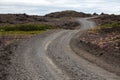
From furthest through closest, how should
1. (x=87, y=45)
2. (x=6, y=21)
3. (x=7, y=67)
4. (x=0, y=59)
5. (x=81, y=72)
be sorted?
(x=6, y=21)
(x=87, y=45)
(x=0, y=59)
(x=7, y=67)
(x=81, y=72)

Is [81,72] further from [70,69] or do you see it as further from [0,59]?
[0,59]

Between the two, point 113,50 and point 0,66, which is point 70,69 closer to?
point 0,66

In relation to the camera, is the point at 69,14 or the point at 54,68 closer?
the point at 54,68

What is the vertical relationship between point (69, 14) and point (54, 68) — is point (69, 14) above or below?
above

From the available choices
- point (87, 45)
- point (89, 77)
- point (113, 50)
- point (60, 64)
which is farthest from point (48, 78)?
point (87, 45)

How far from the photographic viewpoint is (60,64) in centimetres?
2502

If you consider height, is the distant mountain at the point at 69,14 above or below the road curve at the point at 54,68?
above

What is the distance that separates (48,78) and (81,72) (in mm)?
2787

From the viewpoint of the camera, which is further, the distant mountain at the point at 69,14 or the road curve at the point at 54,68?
the distant mountain at the point at 69,14

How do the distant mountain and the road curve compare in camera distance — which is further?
the distant mountain

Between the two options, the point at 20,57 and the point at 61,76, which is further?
the point at 20,57

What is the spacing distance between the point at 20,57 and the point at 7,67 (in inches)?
204

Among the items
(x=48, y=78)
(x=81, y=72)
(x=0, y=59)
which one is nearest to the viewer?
Answer: (x=48, y=78)

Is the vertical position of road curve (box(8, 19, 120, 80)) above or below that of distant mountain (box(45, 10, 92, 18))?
below
